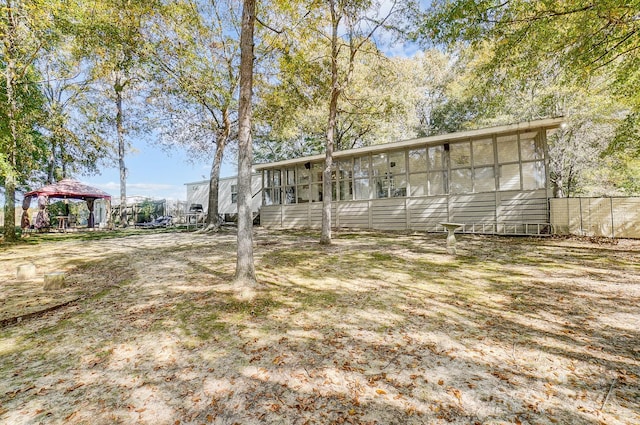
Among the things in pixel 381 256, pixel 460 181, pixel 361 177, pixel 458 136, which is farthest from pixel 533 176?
pixel 381 256

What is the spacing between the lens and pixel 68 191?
13734 millimetres

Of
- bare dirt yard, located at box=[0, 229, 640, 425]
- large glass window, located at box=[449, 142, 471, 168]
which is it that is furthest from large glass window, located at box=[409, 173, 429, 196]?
bare dirt yard, located at box=[0, 229, 640, 425]

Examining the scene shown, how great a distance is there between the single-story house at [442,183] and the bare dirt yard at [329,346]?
14.6 ft

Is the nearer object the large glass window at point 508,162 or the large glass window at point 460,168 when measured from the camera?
the large glass window at point 508,162

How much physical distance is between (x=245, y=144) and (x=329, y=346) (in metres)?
3.16

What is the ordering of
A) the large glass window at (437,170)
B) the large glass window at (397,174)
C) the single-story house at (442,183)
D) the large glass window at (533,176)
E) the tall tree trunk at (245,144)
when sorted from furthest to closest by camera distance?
the large glass window at (397,174)
the large glass window at (437,170)
the single-story house at (442,183)
the large glass window at (533,176)
the tall tree trunk at (245,144)

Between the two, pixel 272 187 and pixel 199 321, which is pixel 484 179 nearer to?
pixel 272 187

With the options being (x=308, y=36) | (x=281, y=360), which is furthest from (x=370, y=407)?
(x=308, y=36)

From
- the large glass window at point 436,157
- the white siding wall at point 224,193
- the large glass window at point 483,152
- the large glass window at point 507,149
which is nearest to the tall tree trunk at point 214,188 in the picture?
the white siding wall at point 224,193

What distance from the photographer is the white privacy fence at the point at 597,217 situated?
8.32 m

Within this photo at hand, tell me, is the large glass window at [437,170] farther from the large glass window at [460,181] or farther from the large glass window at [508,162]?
the large glass window at [508,162]

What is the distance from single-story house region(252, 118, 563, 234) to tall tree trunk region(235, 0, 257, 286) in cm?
798

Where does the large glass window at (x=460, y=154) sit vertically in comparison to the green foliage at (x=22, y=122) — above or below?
below

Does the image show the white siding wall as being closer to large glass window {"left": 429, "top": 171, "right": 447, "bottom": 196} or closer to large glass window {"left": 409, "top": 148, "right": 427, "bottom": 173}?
large glass window {"left": 409, "top": 148, "right": 427, "bottom": 173}
